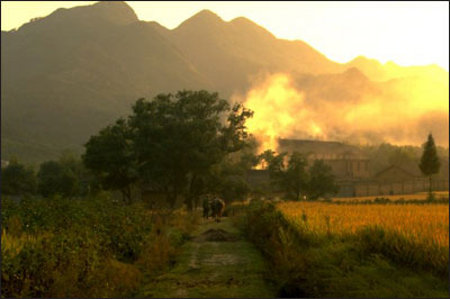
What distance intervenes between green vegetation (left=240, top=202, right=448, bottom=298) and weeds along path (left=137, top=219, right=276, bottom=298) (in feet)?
2.74

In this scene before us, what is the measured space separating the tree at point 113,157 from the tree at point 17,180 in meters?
47.9

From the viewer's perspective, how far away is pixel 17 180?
9856cm

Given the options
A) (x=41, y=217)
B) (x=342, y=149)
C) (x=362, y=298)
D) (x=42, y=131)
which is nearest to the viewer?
(x=362, y=298)

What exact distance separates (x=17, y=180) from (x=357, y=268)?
95898 mm

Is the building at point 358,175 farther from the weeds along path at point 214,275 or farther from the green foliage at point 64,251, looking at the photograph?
the green foliage at point 64,251

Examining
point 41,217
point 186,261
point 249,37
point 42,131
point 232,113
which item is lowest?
point 186,261

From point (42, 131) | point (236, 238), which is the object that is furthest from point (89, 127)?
point (236, 238)

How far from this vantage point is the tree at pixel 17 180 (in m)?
97.1

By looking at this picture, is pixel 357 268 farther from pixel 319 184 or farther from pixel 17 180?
pixel 17 180

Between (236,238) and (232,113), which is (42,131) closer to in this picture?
(232,113)

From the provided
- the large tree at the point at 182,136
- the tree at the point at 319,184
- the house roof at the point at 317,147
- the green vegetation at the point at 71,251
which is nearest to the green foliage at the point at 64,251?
the green vegetation at the point at 71,251

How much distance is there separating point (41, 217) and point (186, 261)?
6829mm

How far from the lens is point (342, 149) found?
462ft

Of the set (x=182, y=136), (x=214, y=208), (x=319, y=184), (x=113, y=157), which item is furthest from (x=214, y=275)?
(x=319, y=184)
